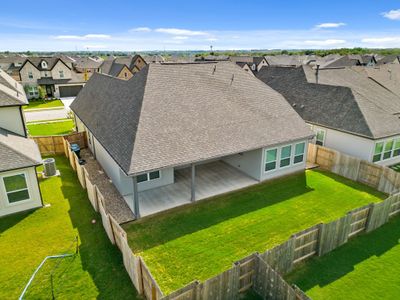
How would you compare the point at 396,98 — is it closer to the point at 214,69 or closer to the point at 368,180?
the point at 368,180

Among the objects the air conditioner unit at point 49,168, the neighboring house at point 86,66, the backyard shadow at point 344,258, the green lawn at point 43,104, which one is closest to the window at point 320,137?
the backyard shadow at point 344,258

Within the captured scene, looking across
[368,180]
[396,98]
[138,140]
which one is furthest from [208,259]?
[396,98]

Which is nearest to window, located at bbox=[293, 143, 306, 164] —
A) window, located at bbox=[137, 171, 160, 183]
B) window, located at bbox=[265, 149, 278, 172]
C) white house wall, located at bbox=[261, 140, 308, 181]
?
white house wall, located at bbox=[261, 140, 308, 181]

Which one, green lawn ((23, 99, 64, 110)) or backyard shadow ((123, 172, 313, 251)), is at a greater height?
green lawn ((23, 99, 64, 110))

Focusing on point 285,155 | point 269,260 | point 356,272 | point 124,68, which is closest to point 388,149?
point 285,155

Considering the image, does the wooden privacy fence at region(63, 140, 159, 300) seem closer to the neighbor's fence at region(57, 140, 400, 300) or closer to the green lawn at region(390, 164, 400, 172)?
the neighbor's fence at region(57, 140, 400, 300)
